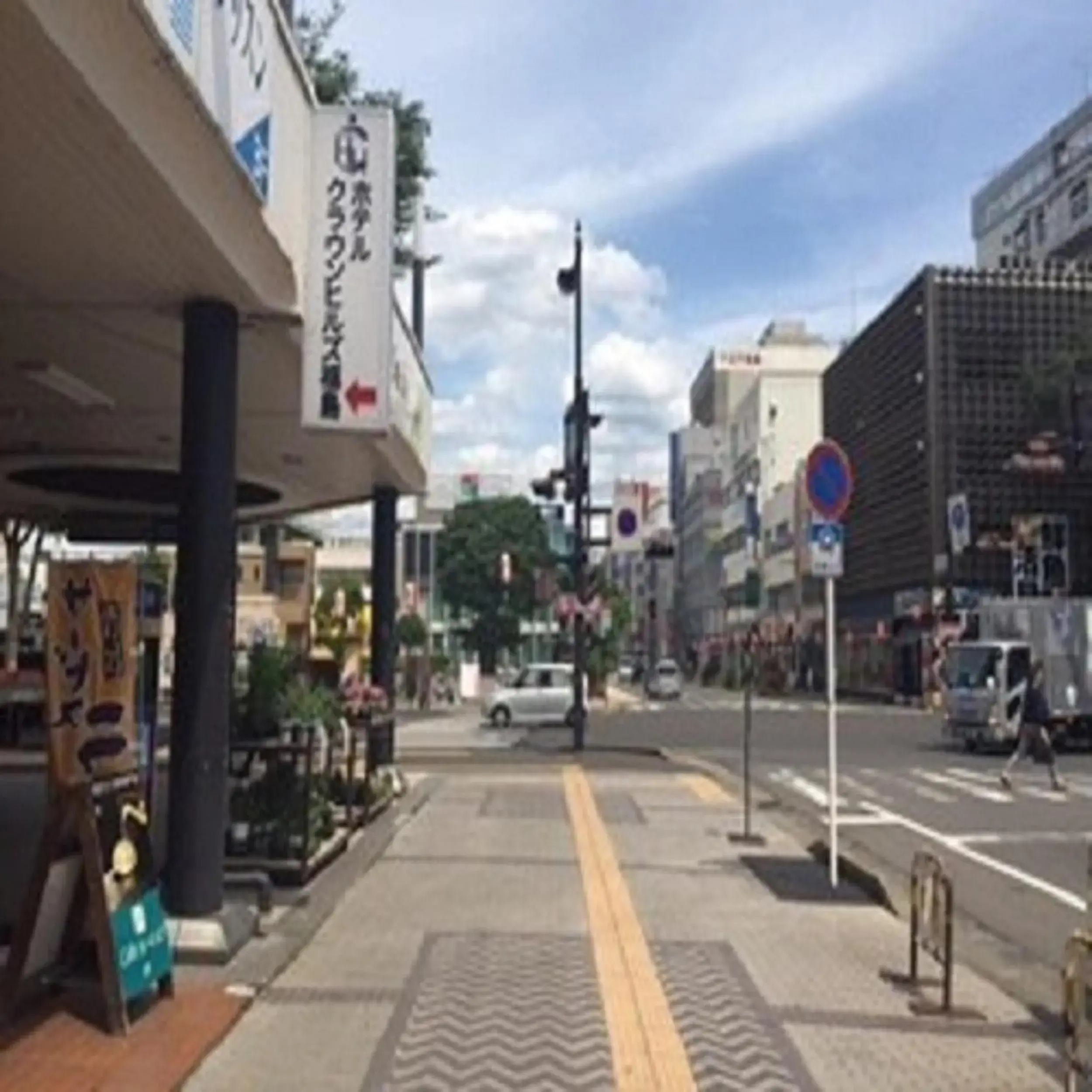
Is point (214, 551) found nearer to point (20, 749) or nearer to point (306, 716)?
point (306, 716)

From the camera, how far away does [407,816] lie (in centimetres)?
1761

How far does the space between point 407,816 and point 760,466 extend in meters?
96.2

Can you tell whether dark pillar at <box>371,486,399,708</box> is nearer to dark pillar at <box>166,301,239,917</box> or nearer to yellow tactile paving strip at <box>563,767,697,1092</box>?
yellow tactile paving strip at <box>563,767,697,1092</box>

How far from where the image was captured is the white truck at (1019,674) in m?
34.8

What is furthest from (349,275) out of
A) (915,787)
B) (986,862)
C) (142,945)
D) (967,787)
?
(967,787)

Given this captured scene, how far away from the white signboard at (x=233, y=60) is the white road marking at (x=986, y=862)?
26.1ft

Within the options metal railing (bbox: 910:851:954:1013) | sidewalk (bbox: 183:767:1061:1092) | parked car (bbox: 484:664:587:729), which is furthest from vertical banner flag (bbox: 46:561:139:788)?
parked car (bbox: 484:664:587:729)

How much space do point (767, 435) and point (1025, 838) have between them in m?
94.3

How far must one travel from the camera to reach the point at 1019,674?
118ft

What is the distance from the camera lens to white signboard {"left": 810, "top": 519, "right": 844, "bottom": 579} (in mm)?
12930

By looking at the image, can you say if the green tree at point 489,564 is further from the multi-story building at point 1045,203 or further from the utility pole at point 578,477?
the utility pole at point 578,477

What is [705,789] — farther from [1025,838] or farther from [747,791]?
[747,791]

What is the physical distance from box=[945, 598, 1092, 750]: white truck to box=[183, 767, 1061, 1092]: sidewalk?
21.6 m

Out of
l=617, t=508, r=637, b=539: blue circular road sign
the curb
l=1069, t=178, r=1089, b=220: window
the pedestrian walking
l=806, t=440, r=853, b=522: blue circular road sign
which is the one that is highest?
l=1069, t=178, r=1089, b=220: window
